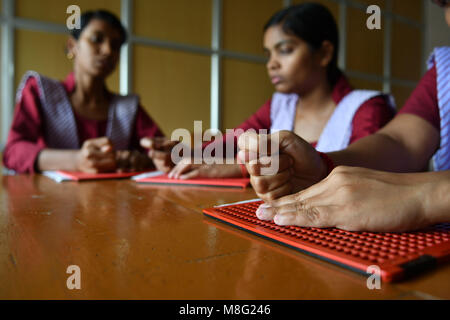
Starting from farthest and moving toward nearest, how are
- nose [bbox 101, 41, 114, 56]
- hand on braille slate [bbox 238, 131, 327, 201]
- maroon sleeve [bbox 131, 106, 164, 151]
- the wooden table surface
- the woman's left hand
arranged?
maroon sleeve [bbox 131, 106, 164, 151]
nose [bbox 101, 41, 114, 56]
hand on braille slate [bbox 238, 131, 327, 201]
the woman's left hand
the wooden table surface

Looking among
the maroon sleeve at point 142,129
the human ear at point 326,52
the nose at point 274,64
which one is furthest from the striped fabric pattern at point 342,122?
the maroon sleeve at point 142,129

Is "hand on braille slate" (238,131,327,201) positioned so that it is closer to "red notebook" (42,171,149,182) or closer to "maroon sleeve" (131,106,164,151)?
"red notebook" (42,171,149,182)

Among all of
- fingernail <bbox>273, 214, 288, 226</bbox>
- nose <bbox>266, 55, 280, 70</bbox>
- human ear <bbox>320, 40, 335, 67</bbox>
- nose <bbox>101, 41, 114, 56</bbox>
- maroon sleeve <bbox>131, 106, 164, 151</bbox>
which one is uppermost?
nose <bbox>101, 41, 114, 56</bbox>

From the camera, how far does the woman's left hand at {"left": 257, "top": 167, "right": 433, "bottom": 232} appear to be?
0.37 m

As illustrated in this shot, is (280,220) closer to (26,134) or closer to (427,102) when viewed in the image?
(427,102)

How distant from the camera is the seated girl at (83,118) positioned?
112 centimetres

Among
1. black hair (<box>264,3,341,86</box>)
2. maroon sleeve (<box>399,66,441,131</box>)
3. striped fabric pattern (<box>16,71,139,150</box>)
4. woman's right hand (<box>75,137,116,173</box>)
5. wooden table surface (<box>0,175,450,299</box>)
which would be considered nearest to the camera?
wooden table surface (<box>0,175,450,299</box>)

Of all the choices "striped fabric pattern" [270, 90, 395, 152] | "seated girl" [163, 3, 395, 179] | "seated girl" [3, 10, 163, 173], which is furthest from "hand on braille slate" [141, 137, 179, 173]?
"striped fabric pattern" [270, 90, 395, 152]

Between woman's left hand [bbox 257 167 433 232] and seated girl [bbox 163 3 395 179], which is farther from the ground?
seated girl [bbox 163 3 395 179]

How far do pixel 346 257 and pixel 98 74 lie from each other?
1453mm

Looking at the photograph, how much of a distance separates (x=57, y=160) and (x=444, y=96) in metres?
1.12

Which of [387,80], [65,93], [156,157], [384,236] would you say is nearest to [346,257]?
[384,236]

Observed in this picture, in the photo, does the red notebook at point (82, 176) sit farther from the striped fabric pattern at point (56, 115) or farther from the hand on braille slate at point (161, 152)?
the striped fabric pattern at point (56, 115)

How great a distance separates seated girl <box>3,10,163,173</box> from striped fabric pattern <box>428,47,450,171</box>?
0.91 metres
